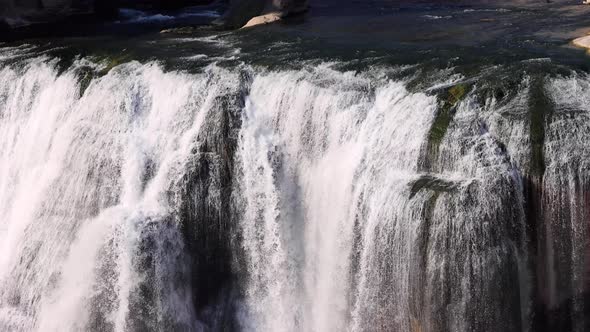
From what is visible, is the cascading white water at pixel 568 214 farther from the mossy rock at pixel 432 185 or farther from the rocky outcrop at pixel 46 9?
the rocky outcrop at pixel 46 9

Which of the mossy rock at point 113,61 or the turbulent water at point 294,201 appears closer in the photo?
the turbulent water at point 294,201

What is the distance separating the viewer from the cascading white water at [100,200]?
1195 centimetres

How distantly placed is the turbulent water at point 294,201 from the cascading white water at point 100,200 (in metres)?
0.04

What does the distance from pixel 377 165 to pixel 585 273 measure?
337 cm

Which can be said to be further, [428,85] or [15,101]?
[15,101]

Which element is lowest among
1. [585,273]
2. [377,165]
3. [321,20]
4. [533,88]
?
[585,273]

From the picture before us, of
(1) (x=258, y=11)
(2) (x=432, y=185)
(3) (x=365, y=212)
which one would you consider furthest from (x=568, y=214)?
(1) (x=258, y=11)

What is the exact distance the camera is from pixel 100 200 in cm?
1292

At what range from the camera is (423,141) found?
34.1 feet

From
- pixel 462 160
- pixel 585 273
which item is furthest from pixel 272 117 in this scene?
→ pixel 585 273

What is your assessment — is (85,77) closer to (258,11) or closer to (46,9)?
(258,11)

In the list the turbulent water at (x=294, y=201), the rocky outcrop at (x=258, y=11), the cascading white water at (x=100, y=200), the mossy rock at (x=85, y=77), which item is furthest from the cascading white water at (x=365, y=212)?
the rocky outcrop at (x=258, y=11)

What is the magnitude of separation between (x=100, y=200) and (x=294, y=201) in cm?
384

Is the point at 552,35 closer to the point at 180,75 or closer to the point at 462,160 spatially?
the point at 462,160
